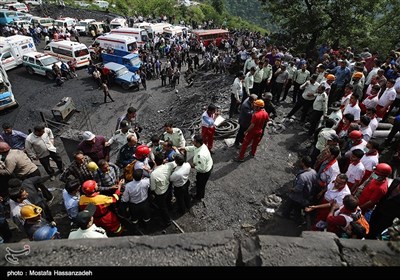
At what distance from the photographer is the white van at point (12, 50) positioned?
19609mm

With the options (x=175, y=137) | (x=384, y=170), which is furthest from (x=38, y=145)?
(x=384, y=170)

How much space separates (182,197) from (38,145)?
14.0 feet

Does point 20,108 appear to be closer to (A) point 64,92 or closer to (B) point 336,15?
(A) point 64,92

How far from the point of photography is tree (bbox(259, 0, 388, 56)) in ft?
50.1

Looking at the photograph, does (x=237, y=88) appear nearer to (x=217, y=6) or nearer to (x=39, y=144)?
(x=39, y=144)

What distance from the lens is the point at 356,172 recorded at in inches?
183

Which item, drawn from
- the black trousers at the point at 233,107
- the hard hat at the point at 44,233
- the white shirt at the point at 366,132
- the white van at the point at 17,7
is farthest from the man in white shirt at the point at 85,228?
the white van at the point at 17,7

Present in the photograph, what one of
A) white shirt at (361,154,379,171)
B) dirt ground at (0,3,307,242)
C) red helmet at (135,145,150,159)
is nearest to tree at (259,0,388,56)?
dirt ground at (0,3,307,242)

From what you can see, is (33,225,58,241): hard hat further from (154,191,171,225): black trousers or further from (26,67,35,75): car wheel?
(26,67,35,75): car wheel

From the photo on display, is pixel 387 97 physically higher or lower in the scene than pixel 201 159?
higher

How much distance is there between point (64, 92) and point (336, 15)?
761 inches

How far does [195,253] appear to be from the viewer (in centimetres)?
287

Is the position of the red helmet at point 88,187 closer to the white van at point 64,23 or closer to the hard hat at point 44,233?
the hard hat at point 44,233

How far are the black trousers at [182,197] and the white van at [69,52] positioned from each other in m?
20.0
